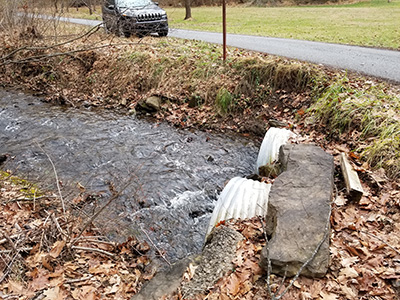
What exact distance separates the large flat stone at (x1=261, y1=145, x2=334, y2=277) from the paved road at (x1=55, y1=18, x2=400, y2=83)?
4187 mm

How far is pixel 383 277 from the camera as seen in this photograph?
111 inches

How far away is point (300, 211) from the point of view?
343 cm

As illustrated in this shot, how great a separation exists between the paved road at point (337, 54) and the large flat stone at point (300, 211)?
4187 millimetres

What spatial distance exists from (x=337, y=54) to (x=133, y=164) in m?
7.05

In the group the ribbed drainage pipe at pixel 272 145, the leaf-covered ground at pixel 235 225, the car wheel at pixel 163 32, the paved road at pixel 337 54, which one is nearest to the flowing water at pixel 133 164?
the leaf-covered ground at pixel 235 225

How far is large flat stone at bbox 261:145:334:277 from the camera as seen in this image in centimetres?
288

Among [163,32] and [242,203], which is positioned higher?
[163,32]

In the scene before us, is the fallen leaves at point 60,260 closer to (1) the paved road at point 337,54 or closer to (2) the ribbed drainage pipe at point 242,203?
(2) the ribbed drainage pipe at point 242,203

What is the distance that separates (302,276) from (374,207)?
1.64 metres

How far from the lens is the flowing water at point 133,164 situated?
468 cm

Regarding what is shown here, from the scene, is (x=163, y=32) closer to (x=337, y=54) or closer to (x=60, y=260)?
(x=337, y=54)

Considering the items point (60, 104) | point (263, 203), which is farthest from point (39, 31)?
point (263, 203)

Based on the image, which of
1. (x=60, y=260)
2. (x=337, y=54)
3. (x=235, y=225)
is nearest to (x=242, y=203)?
(x=235, y=225)

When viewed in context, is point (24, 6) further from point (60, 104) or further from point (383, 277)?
point (383, 277)
